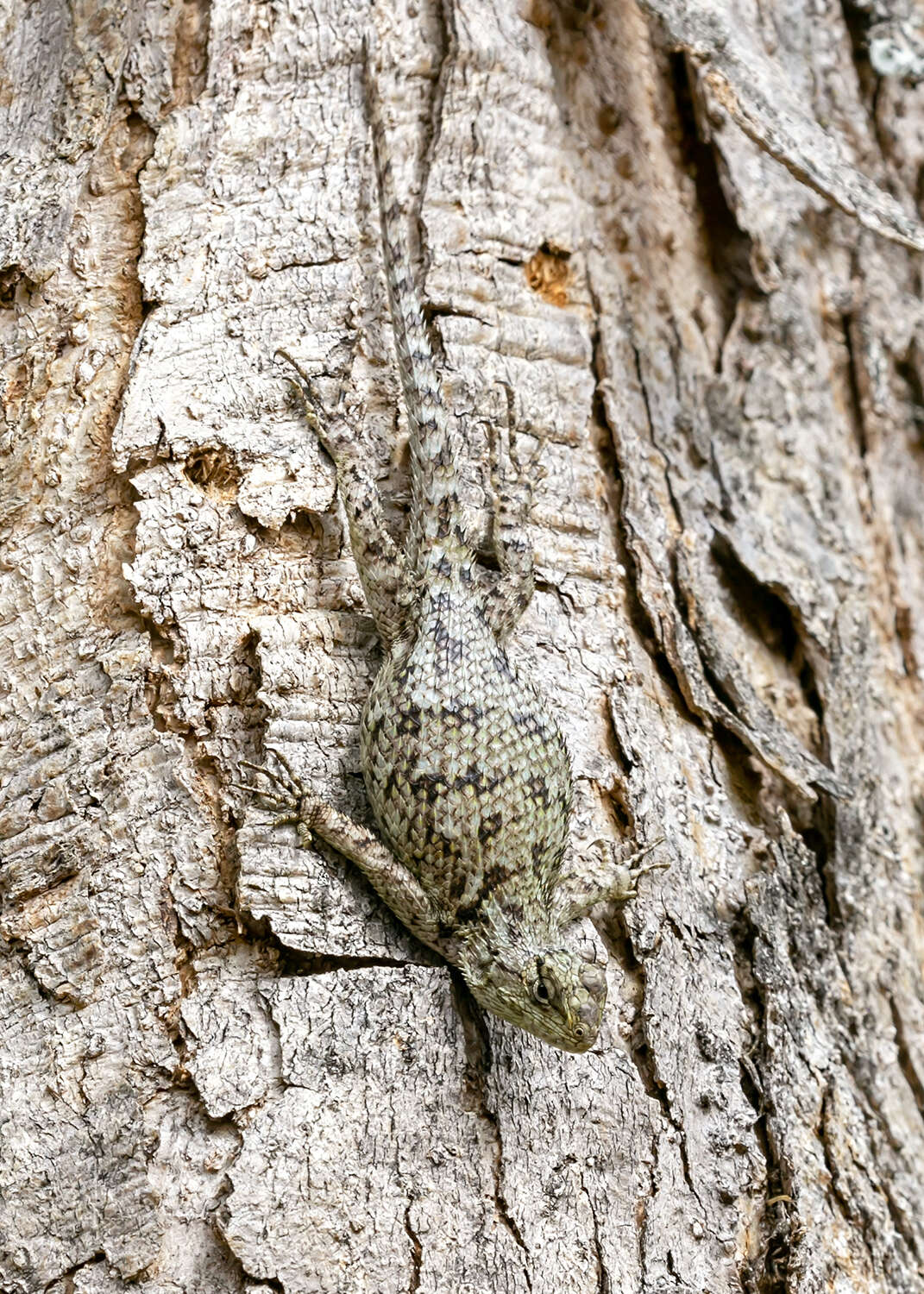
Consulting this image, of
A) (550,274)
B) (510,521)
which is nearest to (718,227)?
(550,274)

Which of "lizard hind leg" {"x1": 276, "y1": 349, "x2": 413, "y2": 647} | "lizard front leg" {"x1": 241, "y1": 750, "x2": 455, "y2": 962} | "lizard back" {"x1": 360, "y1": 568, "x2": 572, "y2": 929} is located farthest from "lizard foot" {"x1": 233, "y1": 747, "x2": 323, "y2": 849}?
"lizard hind leg" {"x1": 276, "y1": 349, "x2": 413, "y2": 647}

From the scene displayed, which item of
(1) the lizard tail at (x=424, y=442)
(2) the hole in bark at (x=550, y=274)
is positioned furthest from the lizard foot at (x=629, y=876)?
(2) the hole in bark at (x=550, y=274)

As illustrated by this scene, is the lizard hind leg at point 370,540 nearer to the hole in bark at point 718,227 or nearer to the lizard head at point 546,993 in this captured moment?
the lizard head at point 546,993

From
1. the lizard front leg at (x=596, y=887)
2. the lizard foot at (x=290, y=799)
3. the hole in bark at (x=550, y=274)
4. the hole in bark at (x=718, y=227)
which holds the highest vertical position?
the hole in bark at (x=718, y=227)

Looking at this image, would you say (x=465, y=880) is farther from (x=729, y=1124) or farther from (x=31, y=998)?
(x=31, y=998)

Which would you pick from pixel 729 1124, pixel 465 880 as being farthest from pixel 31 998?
pixel 729 1124

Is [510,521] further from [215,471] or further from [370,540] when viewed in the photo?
[215,471]

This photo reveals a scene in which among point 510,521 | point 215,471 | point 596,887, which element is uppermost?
point 215,471
